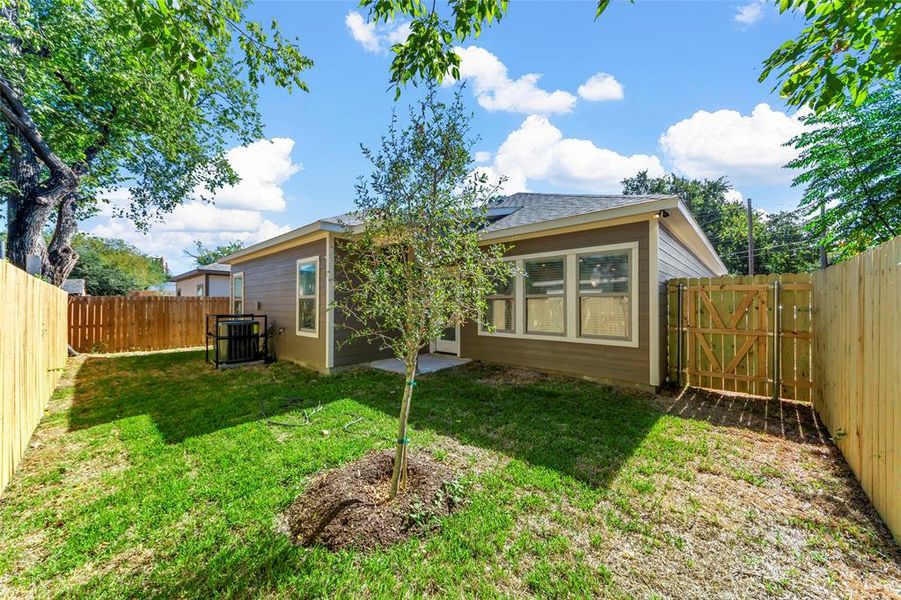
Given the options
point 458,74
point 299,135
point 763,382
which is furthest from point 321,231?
point 763,382

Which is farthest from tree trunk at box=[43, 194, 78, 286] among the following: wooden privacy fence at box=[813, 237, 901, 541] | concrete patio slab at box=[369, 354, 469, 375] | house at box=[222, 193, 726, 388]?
wooden privacy fence at box=[813, 237, 901, 541]

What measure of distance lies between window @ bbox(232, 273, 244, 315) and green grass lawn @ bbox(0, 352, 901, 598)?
596 cm

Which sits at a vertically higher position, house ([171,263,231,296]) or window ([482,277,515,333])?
house ([171,263,231,296])

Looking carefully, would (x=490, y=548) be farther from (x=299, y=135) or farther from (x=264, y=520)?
(x=299, y=135)

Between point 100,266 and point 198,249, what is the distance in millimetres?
27070

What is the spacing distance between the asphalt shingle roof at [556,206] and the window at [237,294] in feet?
25.1

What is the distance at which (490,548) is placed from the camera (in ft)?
6.71

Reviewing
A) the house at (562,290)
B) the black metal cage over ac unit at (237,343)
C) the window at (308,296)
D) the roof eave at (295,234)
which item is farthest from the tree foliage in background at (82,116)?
the black metal cage over ac unit at (237,343)

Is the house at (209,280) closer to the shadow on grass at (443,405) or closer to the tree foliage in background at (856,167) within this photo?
the shadow on grass at (443,405)

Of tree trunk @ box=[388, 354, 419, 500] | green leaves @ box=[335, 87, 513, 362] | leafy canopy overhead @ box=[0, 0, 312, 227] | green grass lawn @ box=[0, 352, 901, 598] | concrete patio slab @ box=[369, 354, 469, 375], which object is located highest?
leafy canopy overhead @ box=[0, 0, 312, 227]

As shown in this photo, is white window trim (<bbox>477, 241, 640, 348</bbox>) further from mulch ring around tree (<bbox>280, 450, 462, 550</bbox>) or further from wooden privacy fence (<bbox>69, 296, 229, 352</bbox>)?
wooden privacy fence (<bbox>69, 296, 229, 352</bbox>)

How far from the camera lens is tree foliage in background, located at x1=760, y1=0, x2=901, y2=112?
2367mm

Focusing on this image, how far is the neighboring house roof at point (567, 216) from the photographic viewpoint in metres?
5.20

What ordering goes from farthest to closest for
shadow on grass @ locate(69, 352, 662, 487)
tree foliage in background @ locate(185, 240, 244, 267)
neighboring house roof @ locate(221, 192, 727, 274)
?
1. tree foliage in background @ locate(185, 240, 244, 267)
2. neighboring house roof @ locate(221, 192, 727, 274)
3. shadow on grass @ locate(69, 352, 662, 487)
